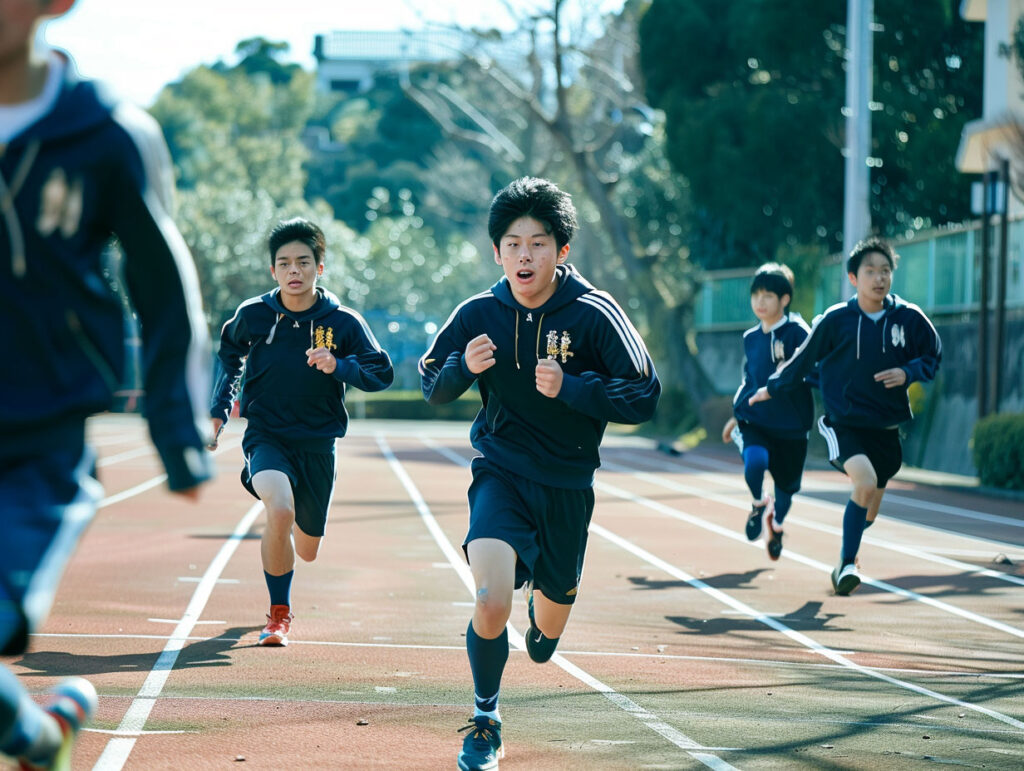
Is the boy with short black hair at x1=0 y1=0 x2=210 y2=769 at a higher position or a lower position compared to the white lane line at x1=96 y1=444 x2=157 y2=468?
higher

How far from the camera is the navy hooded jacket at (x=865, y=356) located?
10102 millimetres

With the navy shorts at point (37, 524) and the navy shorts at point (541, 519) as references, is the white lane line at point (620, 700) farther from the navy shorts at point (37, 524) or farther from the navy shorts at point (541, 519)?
the navy shorts at point (37, 524)

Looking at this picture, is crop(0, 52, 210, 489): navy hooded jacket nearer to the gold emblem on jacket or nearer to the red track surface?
the red track surface

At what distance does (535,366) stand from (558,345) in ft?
0.36

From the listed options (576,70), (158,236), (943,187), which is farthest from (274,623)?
(576,70)

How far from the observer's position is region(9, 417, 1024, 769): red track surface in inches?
227

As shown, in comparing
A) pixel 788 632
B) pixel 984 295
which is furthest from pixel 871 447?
pixel 984 295

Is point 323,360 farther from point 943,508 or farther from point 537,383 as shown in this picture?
point 943,508

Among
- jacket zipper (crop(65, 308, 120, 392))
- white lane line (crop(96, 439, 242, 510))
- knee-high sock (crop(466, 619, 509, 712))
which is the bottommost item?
white lane line (crop(96, 439, 242, 510))

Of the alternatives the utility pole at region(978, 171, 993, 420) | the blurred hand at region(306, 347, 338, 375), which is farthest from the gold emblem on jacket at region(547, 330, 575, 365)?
the utility pole at region(978, 171, 993, 420)

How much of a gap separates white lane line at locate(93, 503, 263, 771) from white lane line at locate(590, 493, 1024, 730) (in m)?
3.23

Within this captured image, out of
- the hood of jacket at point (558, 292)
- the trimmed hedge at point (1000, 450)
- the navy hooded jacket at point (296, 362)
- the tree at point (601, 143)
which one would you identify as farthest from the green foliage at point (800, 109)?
the hood of jacket at point (558, 292)

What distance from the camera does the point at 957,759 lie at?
18.7ft

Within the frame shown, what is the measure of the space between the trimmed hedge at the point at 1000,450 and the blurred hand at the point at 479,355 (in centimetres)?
1572
